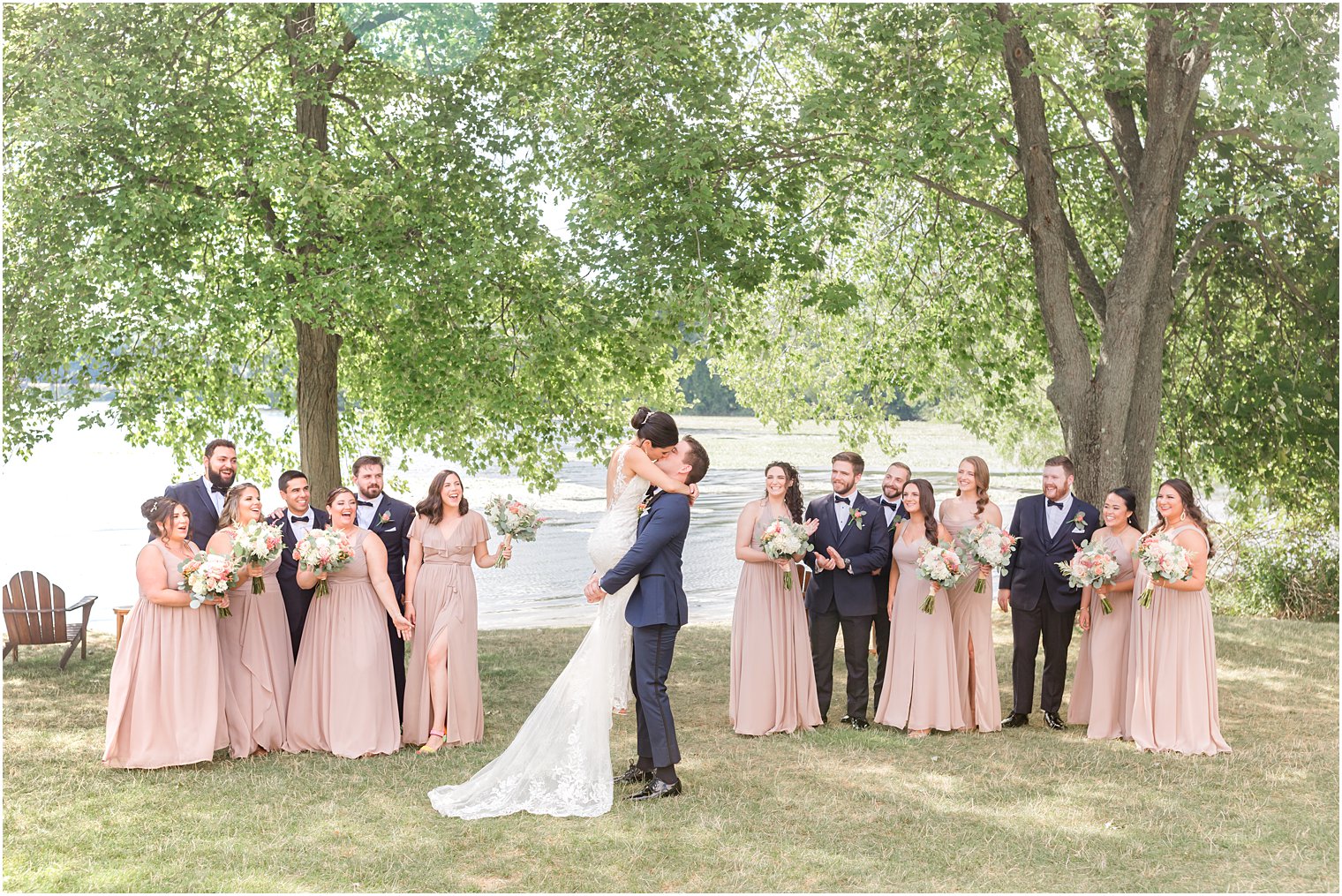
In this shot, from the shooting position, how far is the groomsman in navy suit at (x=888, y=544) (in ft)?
33.7

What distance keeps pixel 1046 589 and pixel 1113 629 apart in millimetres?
635

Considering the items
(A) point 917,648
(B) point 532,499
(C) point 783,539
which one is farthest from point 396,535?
(B) point 532,499

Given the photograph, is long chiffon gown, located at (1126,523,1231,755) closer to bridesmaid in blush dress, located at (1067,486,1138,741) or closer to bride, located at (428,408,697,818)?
bridesmaid in blush dress, located at (1067,486,1138,741)

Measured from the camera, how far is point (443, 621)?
9.30 meters

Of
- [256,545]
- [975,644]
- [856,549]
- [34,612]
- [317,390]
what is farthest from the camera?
[317,390]

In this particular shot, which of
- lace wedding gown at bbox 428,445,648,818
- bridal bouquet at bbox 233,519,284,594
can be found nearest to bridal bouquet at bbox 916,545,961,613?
lace wedding gown at bbox 428,445,648,818

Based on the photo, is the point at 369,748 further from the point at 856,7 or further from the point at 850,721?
the point at 856,7

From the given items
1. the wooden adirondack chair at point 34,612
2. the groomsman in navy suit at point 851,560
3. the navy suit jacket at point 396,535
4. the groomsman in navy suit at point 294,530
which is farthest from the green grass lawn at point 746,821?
the wooden adirondack chair at point 34,612

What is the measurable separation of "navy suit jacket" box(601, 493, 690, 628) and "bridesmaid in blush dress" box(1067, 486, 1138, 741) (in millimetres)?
3768

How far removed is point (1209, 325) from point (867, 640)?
9026mm

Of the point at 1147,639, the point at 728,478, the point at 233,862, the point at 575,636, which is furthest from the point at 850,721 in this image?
the point at 728,478

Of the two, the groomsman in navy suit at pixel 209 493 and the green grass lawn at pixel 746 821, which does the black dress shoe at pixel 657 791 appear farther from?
the groomsman in navy suit at pixel 209 493

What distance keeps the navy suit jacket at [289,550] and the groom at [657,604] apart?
2908 millimetres

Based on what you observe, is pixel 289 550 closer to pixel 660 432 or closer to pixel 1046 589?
pixel 660 432
